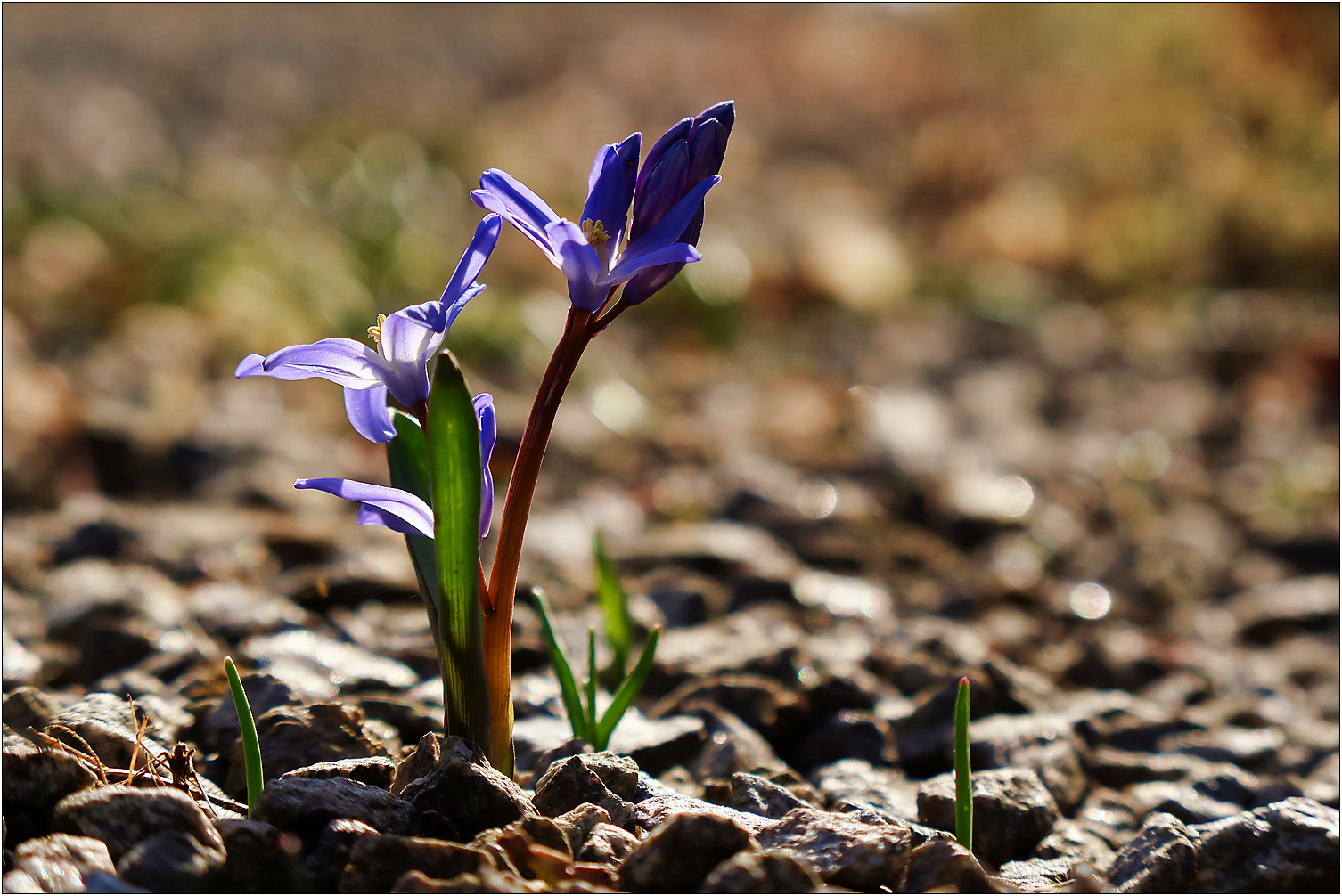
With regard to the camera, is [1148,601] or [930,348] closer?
[1148,601]

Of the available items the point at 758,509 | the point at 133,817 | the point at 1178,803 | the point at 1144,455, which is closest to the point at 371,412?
the point at 133,817

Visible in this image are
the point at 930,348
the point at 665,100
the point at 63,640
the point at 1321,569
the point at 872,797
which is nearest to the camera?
the point at 872,797

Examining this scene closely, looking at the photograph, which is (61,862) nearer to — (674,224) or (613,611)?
(674,224)

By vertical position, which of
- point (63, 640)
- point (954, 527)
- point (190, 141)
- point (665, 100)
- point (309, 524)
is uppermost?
point (665, 100)

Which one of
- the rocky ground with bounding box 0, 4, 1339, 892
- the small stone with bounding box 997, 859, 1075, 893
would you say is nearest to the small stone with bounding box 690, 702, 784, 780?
the rocky ground with bounding box 0, 4, 1339, 892

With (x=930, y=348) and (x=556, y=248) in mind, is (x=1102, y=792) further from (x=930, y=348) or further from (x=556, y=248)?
(x=930, y=348)

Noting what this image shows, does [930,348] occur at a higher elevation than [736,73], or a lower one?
lower

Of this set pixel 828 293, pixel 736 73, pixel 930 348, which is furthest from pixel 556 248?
pixel 736 73
